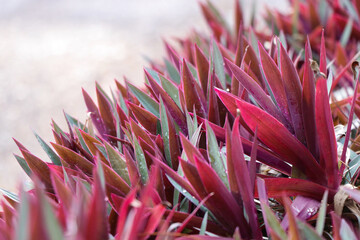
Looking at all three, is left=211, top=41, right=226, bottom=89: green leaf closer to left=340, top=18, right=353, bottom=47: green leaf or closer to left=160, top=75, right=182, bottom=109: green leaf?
left=160, top=75, right=182, bottom=109: green leaf

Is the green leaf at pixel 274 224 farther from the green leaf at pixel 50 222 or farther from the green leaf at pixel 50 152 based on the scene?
the green leaf at pixel 50 152

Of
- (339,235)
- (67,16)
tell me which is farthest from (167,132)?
(67,16)

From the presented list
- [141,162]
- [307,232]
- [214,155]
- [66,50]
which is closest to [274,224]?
[307,232]

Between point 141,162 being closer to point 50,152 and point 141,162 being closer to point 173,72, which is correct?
point 50,152

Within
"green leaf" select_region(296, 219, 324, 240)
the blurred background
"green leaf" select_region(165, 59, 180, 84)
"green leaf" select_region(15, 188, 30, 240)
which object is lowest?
"green leaf" select_region(296, 219, 324, 240)

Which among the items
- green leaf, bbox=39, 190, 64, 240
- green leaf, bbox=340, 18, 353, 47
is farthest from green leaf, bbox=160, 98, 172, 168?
green leaf, bbox=340, 18, 353, 47

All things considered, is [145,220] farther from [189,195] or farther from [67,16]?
[67,16]
